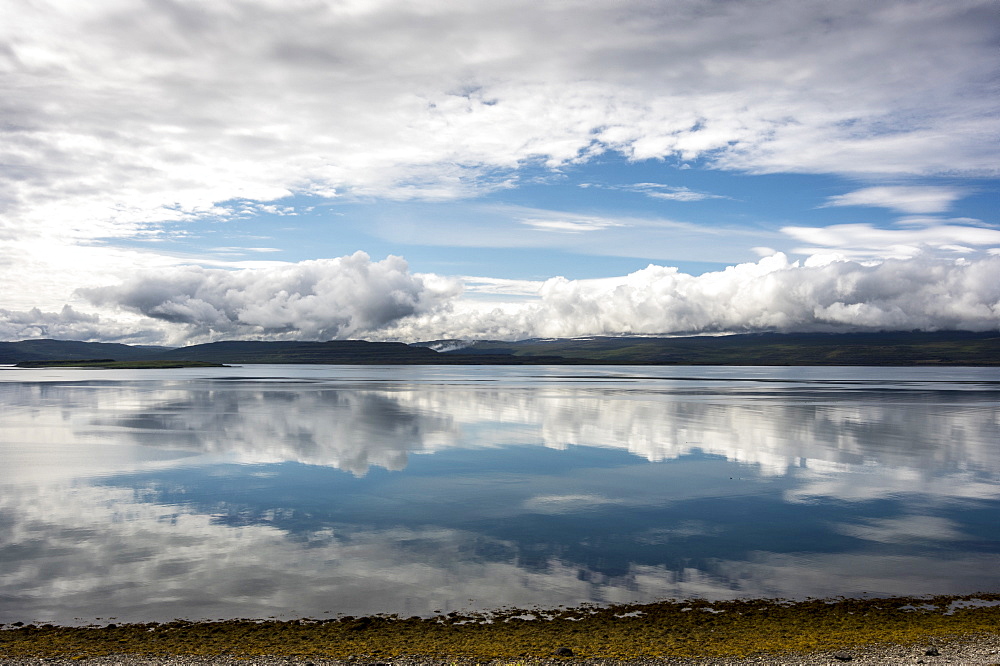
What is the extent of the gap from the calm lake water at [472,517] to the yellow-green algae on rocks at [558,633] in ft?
2.45

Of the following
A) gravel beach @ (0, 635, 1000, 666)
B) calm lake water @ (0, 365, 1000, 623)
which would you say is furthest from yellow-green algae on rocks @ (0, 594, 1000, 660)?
calm lake water @ (0, 365, 1000, 623)

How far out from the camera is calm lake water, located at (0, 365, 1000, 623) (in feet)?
50.9

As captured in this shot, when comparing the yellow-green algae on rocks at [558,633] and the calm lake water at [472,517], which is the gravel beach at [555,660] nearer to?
the yellow-green algae on rocks at [558,633]

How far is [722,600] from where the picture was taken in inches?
584

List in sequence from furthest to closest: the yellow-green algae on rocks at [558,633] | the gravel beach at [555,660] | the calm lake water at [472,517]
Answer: the calm lake water at [472,517]
the yellow-green algae on rocks at [558,633]
the gravel beach at [555,660]

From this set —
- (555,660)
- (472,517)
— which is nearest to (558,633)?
(555,660)

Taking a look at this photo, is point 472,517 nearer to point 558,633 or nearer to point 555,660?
point 558,633

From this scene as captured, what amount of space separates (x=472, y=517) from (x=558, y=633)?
9.70m

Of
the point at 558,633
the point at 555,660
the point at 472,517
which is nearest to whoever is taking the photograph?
the point at 555,660

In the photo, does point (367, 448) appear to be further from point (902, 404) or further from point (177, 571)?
point (902, 404)

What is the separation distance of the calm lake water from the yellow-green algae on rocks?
0.75 m

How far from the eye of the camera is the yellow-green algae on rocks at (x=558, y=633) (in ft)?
39.8

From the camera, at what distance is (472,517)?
2244 cm

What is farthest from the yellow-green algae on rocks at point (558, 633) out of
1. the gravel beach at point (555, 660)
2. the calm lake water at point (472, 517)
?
the calm lake water at point (472, 517)
